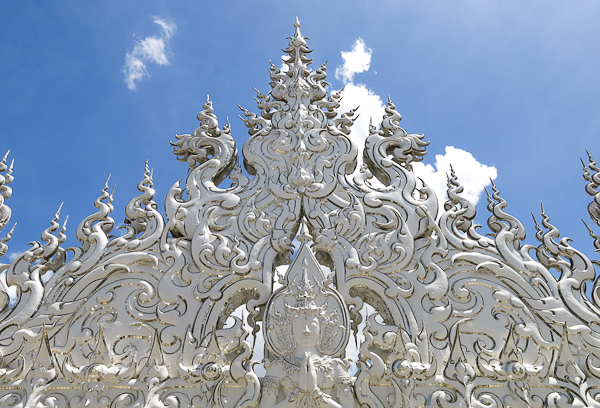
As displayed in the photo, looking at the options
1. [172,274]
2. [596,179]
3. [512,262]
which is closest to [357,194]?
[512,262]

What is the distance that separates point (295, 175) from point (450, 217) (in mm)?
1554

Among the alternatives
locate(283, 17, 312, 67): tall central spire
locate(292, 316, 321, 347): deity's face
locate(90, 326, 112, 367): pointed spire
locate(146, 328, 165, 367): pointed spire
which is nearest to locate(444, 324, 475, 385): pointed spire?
locate(292, 316, 321, 347): deity's face

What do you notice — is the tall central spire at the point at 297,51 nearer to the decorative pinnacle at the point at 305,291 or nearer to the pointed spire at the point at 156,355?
the decorative pinnacle at the point at 305,291

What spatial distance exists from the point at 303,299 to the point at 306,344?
0.34m

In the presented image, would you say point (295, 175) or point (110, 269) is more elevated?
point (295, 175)

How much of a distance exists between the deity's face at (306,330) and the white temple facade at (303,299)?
11 millimetres

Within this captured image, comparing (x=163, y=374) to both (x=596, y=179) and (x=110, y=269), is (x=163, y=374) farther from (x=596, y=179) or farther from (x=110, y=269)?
(x=596, y=179)

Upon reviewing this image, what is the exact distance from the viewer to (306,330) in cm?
338

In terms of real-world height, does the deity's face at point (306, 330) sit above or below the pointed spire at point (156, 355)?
above

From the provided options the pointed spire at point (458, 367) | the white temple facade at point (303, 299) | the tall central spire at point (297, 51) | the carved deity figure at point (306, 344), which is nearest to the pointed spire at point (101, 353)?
the white temple facade at point (303, 299)

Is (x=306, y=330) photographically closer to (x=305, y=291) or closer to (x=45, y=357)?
(x=305, y=291)

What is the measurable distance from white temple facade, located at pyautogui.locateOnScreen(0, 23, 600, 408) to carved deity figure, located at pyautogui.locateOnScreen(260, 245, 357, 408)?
0.04 ft

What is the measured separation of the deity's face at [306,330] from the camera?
3.38 metres

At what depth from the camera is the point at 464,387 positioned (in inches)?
126
